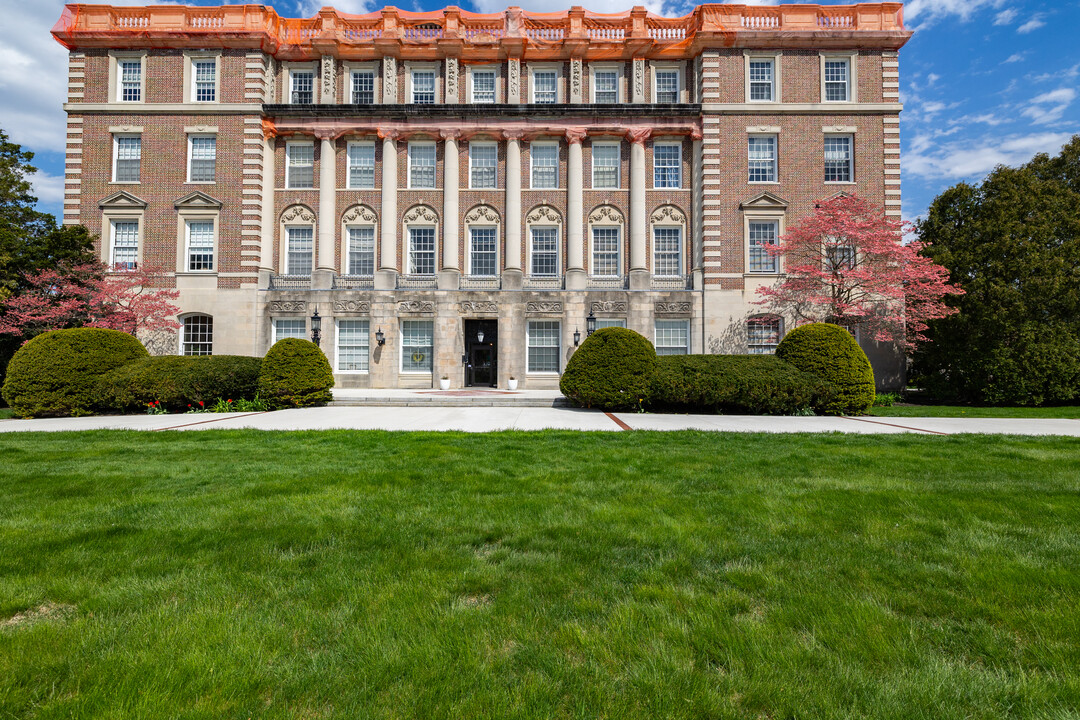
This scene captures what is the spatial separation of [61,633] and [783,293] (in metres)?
24.9

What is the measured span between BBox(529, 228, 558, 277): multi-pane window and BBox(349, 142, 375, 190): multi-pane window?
922cm

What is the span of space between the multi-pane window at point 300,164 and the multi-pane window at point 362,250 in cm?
356

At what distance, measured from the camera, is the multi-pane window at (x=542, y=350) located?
23.9 metres

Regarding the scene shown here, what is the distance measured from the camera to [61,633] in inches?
88.2

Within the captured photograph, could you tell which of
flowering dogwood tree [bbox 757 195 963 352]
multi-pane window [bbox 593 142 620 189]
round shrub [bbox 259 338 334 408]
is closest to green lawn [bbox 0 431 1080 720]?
round shrub [bbox 259 338 334 408]

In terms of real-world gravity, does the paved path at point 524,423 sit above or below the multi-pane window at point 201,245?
below

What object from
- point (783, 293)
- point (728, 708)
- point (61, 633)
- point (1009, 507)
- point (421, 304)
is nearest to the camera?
point (728, 708)

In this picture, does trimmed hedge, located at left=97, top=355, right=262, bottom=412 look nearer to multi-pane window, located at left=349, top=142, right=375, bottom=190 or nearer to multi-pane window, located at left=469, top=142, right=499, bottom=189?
multi-pane window, located at left=349, top=142, right=375, bottom=190

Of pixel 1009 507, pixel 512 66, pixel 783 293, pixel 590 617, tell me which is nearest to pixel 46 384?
pixel 590 617

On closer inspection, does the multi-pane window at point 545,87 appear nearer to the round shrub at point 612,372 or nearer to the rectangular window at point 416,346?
the rectangular window at point 416,346

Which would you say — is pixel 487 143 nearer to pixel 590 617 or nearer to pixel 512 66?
pixel 512 66

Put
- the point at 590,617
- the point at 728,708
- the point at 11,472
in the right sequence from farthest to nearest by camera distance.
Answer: the point at 11,472
the point at 590,617
the point at 728,708

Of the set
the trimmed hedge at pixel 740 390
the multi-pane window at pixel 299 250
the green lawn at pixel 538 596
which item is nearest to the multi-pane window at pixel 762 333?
the trimmed hedge at pixel 740 390

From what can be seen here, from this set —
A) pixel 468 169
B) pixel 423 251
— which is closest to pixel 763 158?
pixel 468 169
